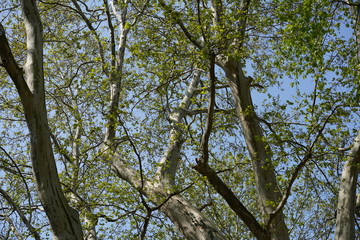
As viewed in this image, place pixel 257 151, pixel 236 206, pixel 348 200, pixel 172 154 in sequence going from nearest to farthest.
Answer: pixel 236 206
pixel 348 200
pixel 257 151
pixel 172 154

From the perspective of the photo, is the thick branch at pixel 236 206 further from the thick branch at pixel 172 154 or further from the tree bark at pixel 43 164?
the tree bark at pixel 43 164

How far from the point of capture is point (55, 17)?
41.4 feet

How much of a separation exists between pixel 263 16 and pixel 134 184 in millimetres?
4557

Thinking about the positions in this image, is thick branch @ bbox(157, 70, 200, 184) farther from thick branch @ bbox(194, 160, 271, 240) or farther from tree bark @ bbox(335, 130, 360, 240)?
tree bark @ bbox(335, 130, 360, 240)

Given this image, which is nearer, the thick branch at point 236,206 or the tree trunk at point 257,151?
the thick branch at point 236,206

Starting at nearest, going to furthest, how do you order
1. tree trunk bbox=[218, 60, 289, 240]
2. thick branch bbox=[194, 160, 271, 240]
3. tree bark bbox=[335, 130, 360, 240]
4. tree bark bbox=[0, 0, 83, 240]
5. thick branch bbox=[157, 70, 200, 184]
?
tree bark bbox=[0, 0, 83, 240]
thick branch bbox=[194, 160, 271, 240]
tree bark bbox=[335, 130, 360, 240]
tree trunk bbox=[218, 60, 289, 240]
thick branch bbox=[157, 70, 200, 184]

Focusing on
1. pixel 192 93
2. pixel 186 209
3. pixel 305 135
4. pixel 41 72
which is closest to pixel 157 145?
pixel 192 93

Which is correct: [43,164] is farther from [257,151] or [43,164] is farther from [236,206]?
[257,151]

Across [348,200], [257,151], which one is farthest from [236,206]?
[348,200]

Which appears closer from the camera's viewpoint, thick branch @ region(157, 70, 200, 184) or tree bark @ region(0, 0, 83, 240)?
tree bark @ region(0, 0, 83, 240)

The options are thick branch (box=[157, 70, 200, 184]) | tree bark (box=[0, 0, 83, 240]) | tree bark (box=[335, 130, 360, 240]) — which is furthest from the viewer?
thick branch (box=[157, 70, 200, 184])

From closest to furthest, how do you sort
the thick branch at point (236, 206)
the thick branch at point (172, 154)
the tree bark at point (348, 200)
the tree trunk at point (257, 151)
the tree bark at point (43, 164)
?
the tree bark at point (43, 164) → the thick branch at point (236, 206) → the tree bark at point (348, 200) → the tree trunk at point (257, 151) → the thick branch at point (172, 154)

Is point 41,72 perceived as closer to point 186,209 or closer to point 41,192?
point 41,192

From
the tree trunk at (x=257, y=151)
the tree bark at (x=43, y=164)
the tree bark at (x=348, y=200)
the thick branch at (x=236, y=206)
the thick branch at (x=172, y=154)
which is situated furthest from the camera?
the thick branch at (x=172, y=154)
